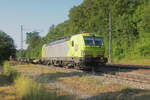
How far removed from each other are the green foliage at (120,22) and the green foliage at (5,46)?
12.4 m

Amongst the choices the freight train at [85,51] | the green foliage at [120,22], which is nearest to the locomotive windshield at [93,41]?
the freight train at [85,51]

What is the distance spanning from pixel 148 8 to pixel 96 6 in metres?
21.5

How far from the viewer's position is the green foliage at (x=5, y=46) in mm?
21884

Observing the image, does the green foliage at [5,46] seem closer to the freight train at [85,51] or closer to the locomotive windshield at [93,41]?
the freight train at [85,51]

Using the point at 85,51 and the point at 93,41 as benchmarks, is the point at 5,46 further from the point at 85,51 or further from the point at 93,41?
the point at 93,41

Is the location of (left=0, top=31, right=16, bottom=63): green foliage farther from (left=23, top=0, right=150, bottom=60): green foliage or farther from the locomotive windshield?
(left=23, top=0, right=150, bottom=60): green foliage

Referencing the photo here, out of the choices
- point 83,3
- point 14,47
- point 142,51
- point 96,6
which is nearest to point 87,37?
point 14,47

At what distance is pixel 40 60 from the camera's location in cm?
3200

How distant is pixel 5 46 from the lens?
2220 cm

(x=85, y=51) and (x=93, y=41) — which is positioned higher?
(x=93, y=41)

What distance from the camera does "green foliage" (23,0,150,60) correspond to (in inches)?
1275

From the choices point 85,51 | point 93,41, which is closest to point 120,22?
point 93,41

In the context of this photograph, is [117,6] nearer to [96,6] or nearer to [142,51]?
[96,6]

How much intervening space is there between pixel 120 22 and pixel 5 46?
2416 centimetres
